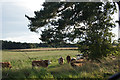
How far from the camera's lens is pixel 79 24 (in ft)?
48.1

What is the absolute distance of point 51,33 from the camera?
1462 cm

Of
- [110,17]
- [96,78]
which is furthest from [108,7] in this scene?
[96,78]

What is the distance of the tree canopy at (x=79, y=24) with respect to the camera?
11984 millimetres

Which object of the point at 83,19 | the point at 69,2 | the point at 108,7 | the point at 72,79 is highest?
the point at 69,2

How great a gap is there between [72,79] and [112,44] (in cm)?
631

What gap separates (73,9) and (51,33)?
118 inches

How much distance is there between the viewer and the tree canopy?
12.0 m

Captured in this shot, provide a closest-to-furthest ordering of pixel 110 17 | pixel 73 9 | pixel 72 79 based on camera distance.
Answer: pixel 72 79, pixel 110 17, pixel 73 9

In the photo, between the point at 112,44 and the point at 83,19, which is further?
the point at 83,19

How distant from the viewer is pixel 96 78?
25.1 ft

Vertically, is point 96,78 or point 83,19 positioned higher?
point 83,19

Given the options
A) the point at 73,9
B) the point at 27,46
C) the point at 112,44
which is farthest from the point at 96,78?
the point at 27,46

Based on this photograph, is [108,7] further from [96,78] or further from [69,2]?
[96,78]

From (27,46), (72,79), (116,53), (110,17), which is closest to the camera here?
(72,79)
